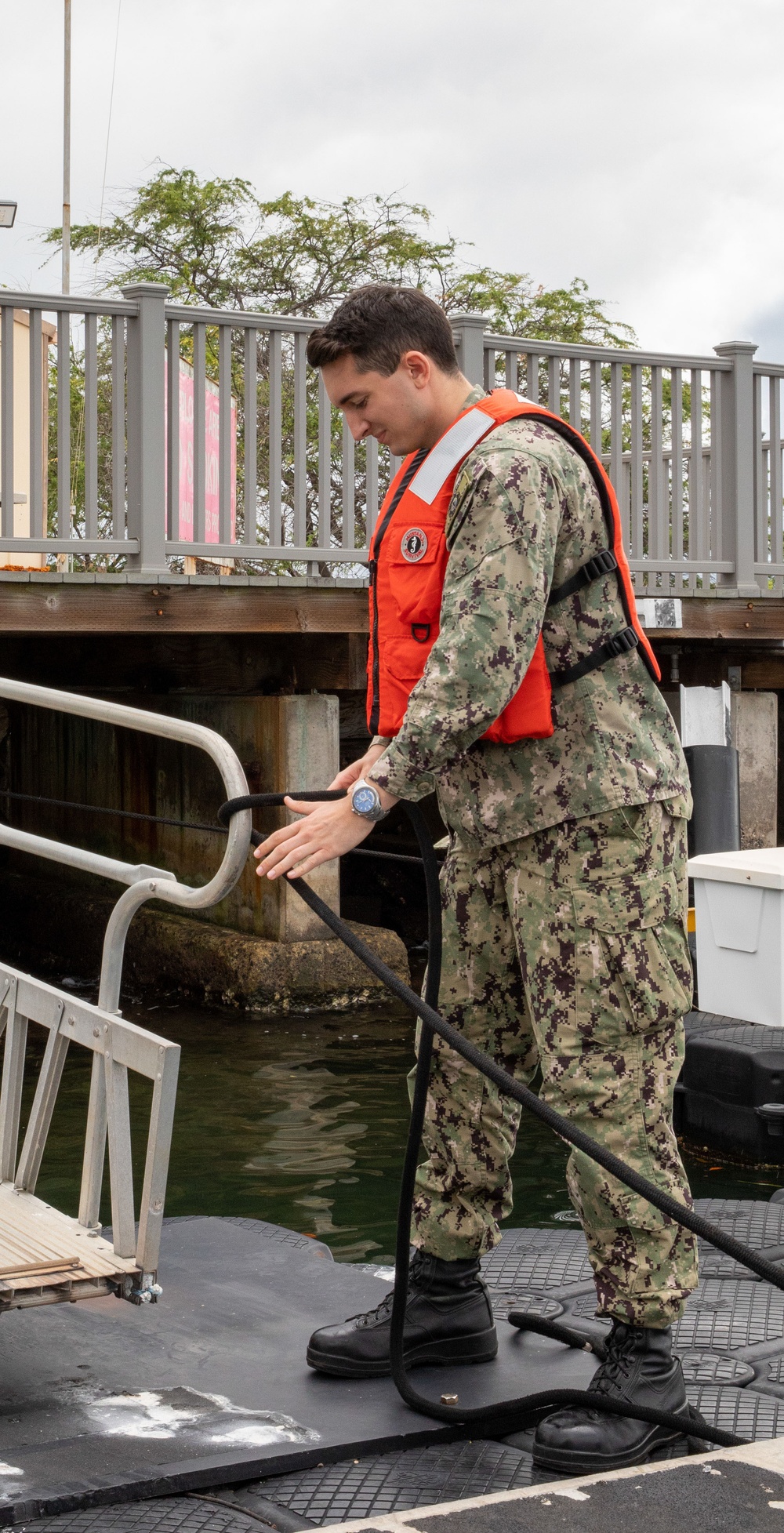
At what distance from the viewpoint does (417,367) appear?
2.68 metres

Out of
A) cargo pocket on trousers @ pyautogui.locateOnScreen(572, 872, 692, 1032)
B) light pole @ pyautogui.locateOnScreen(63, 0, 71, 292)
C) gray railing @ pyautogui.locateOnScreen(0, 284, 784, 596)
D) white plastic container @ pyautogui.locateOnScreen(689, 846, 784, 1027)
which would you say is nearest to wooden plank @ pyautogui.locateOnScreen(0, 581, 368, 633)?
gray railing @ pyautogui.locateOnScreen(0, 284, 784, 596)

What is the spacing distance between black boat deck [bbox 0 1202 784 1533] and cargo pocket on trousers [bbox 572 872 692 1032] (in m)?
0.70

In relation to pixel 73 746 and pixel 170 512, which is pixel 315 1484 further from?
pixel 73 746

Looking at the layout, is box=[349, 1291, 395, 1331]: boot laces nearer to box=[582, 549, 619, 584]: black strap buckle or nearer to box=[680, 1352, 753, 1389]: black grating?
box=[680, 1352, 753, 1389]: black grating

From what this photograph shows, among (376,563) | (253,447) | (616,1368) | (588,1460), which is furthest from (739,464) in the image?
(588,1460)

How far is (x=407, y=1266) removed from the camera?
110 inches

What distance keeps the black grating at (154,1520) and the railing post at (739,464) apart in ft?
25.9

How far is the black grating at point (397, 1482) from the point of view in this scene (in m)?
2.37

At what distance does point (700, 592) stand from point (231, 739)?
2.85 meters

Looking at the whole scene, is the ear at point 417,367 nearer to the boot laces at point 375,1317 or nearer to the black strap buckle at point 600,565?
the black strap buckle at point 600,565

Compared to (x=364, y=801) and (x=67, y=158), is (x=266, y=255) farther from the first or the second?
(x=364, y=801)

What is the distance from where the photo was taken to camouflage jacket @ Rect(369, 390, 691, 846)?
2.46m

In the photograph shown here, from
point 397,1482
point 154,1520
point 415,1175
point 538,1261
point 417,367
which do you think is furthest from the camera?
point 538,1261

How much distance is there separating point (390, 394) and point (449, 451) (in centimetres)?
14
